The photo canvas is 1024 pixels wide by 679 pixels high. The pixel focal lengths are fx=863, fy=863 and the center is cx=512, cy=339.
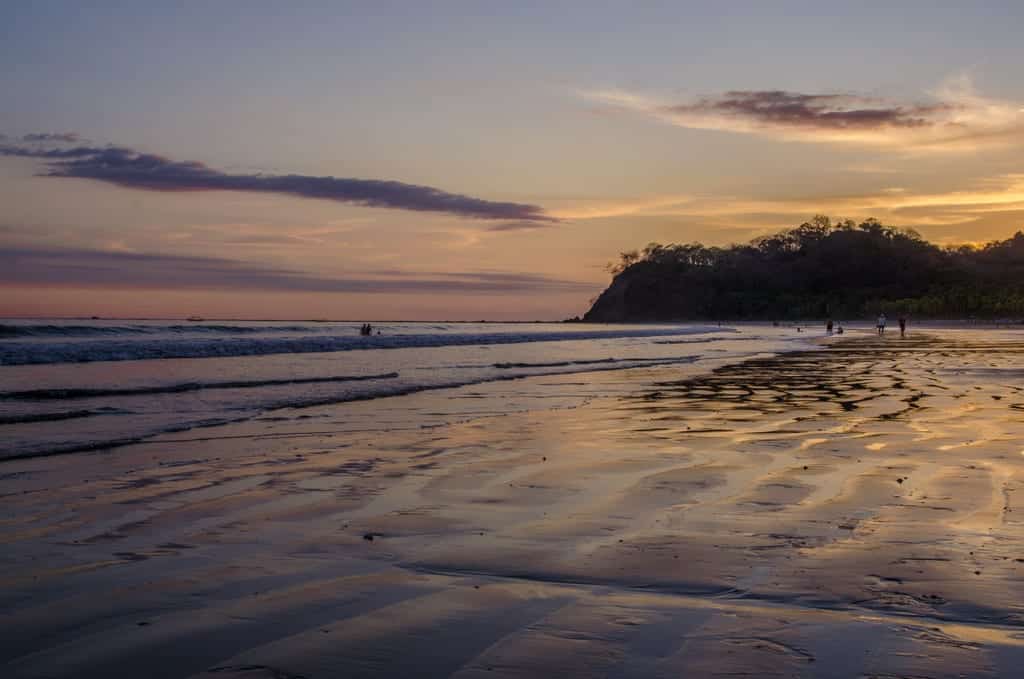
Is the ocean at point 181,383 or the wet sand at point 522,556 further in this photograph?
the ocean at point 181,383

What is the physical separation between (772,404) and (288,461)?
25.4 feet

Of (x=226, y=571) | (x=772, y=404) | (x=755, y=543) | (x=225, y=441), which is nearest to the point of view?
(x=226, y=571)

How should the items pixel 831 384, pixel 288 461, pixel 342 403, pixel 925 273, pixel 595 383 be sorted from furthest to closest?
pixel 925 273
pixel 595 383
pixel 831 384
pixel 342 403
pixel 288 461

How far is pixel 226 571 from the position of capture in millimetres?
4375

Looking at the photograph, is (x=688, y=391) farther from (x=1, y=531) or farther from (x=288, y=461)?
(x=1, y=531)

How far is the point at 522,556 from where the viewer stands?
15.4 feet

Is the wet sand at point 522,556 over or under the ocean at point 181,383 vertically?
over

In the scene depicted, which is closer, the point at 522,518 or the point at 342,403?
the point at 522,518

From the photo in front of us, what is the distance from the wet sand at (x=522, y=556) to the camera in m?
3.24

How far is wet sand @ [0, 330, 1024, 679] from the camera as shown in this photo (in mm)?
3244

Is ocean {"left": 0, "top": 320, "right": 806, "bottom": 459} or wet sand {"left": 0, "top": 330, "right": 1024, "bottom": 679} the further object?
ocean {"left": 0, "top": 320, "right": 806, "bottom": 459}

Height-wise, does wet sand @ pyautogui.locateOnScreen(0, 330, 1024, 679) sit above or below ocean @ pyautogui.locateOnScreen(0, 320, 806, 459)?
above

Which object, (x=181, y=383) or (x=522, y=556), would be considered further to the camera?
(x=181, y=383)

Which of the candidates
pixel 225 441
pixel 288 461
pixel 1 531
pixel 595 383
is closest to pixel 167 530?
pixel 1 531
